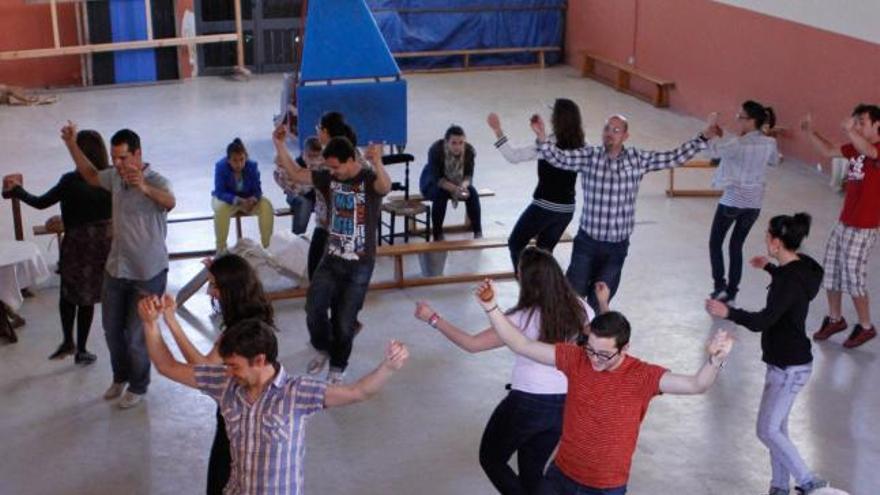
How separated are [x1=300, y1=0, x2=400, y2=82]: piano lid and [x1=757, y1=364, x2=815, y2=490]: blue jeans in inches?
302

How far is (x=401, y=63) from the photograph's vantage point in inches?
701

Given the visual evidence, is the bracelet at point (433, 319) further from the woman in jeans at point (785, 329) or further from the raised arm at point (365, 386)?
the woman in jeans at point (785, 329)

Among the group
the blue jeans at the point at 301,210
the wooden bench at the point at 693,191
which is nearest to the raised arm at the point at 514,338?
the blue jeans at the point at 301,210

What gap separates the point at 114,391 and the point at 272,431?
127 inches

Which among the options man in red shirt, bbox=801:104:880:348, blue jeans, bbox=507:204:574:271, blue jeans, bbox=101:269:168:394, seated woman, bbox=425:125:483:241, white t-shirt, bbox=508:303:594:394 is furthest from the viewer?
seated woman, bbox=425:125:483:241

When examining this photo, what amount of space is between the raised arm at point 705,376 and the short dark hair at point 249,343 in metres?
1.41

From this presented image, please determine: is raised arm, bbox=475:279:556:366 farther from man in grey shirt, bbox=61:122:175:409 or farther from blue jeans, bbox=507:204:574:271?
blue jeans, bbox=507:204:574:271

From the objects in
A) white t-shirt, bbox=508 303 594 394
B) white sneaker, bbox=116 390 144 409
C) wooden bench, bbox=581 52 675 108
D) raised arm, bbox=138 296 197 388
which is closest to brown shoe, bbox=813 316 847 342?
white t-shirt, bbox=508 303 594 394

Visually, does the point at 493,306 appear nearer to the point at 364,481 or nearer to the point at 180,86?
the point at 364,481

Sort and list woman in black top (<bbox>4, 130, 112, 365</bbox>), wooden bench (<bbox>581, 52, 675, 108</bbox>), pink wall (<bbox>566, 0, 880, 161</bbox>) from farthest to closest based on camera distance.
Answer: wooden bench (<bbox>581, 52, 675, 108</bbox>), pink wall (<bbox>566, 0, 880, 161</bbox>), woman in black top (<bbox>4, 130, 112, 365</bbox>)

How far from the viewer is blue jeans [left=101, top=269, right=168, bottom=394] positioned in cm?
669

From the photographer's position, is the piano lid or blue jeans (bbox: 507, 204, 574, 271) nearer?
blue jeans (bbox: 507, 204, 574, 271)

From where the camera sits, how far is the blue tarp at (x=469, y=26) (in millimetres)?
17594

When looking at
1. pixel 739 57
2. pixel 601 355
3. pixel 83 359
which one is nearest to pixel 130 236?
pixel 83 359
